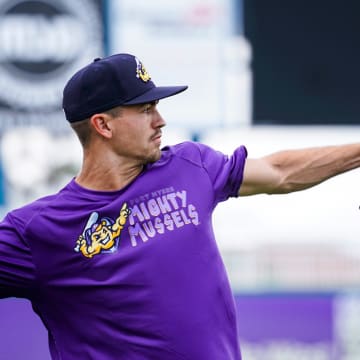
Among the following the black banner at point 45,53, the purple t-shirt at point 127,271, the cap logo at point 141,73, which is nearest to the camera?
the purple t-shirt at point 127,271

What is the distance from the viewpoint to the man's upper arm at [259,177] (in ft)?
13.9

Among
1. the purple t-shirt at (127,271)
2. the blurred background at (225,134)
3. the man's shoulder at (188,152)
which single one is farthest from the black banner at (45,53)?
the purple t-shirt at (127,271)

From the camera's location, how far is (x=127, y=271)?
4070 mm

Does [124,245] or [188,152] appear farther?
[188,152]

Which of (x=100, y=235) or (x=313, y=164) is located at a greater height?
(x=313, y=164)

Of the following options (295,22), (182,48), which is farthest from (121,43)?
(295,22)

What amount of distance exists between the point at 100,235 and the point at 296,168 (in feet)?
2.28

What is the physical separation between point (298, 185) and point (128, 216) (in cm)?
59

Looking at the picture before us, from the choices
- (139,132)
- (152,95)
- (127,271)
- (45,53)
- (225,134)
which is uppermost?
(152,95)

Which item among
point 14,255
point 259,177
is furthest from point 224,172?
point 14,255

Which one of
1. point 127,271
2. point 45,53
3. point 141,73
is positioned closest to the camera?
point 127,271

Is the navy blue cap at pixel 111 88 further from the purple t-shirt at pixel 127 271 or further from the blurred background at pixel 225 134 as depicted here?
the blurred background at pixel 225 134

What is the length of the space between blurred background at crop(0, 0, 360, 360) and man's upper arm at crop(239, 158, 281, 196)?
3885mm

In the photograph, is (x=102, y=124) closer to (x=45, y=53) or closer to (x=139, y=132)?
(x=139, y=132)
